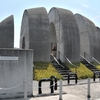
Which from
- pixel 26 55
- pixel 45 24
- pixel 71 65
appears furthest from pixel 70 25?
pixel 26 55

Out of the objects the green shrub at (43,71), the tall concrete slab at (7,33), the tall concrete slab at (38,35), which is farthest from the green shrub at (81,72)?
the tall concrete slab at (7,33)

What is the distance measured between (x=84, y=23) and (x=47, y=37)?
8064 mm

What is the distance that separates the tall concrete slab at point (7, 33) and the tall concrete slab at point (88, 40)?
11.3 metres

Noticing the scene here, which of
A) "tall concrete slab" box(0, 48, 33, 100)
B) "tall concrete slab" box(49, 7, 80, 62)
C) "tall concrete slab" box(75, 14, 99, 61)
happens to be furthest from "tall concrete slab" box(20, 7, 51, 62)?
"tall concrete slab" box(0, 48, 33, 100)

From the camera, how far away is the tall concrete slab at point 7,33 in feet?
55.7

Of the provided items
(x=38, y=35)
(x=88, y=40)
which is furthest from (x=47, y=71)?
(x=88, y=40)

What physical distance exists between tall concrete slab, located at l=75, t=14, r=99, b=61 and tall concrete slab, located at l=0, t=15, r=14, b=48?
11.3 m

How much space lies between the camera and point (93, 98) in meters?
9.55

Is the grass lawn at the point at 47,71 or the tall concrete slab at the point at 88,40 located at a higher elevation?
the tall concrete slab at the point at 88,40

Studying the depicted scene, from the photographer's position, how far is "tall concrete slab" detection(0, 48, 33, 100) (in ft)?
29.5

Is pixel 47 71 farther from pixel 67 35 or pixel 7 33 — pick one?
pixel 67 35

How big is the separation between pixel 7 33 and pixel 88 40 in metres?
11.8

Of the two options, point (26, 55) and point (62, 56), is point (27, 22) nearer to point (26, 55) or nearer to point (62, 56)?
point (62, 56)

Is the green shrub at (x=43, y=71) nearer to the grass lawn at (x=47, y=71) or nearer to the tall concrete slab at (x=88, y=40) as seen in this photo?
the grass lawn at (x=47, y=71)
